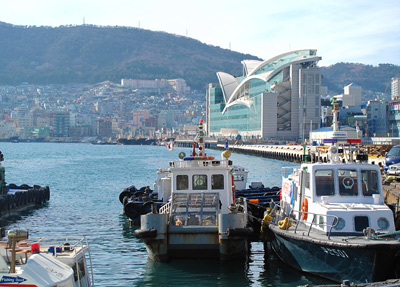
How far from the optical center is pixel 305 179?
19266mm

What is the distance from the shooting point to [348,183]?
60.0 ft

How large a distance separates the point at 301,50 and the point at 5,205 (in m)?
97.0

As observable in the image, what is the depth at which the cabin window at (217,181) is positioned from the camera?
21.4 m

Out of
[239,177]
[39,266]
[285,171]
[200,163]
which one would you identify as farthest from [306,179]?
[285,171]

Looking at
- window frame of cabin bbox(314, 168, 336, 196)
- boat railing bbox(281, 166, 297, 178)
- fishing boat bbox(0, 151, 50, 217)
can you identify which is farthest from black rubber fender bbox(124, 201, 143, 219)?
window frame of cabin bbox(314, 168, 336, 196)

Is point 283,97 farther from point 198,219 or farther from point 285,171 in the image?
point 198,219

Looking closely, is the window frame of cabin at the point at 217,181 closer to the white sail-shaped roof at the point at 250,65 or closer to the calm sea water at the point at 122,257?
the calm sea water at the point at 122,257

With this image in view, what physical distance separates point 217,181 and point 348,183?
496 cm

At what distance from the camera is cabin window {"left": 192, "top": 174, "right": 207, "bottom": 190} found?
21.4 metres

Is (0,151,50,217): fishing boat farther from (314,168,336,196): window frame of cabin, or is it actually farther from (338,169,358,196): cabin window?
(338,169,358,196): cabin window

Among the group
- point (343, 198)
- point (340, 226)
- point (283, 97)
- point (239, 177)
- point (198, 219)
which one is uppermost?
point (283, 97)

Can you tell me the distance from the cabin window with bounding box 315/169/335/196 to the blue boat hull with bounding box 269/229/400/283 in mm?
1766

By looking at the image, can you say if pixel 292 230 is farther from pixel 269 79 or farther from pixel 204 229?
pixel 269 79

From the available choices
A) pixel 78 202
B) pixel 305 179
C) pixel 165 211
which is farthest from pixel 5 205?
pixel 305 179
